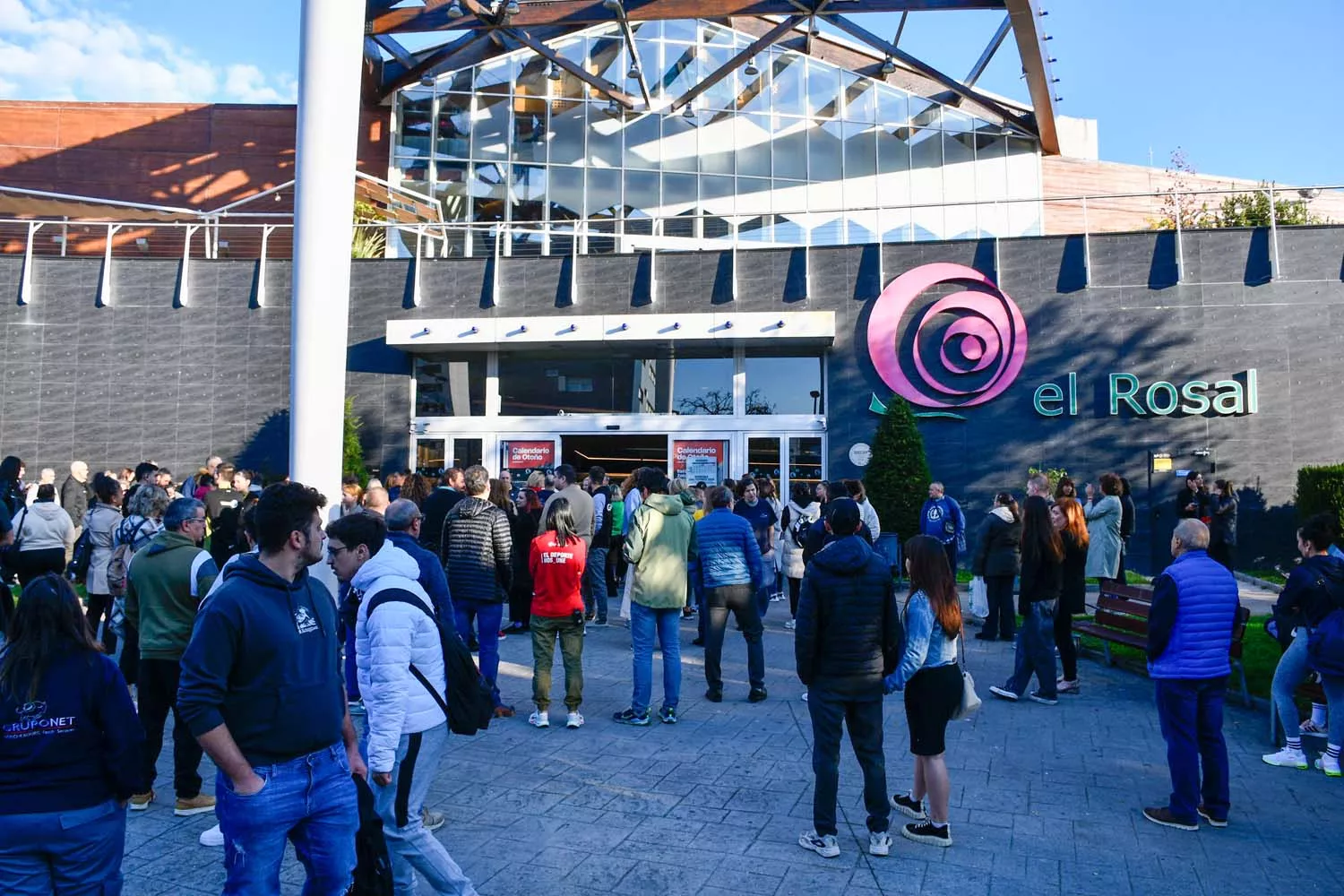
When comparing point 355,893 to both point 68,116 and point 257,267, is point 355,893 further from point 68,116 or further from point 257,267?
point 68,116

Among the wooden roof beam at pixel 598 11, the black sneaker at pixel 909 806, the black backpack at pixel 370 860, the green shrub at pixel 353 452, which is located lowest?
the black sneaker at pixel 909 806

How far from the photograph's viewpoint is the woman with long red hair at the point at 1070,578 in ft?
27.2

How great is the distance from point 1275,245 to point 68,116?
25.0 metres

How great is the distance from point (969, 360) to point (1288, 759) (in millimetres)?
10729

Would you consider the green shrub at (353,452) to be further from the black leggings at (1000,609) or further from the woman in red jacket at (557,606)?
the black leggings at (1000,609)

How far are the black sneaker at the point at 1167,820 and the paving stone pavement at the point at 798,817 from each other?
0.09 m

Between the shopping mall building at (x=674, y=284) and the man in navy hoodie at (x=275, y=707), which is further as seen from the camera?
the shopping mall building at (x=674, y=284)

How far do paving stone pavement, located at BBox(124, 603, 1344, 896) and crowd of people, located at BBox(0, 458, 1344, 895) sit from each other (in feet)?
0.72

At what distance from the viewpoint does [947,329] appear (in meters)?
16.7

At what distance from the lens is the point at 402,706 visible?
12.5ft

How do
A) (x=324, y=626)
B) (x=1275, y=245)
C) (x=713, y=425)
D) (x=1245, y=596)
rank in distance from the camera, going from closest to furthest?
1. (x=324, y=626)
2. (x=1245, y=596)
3. (x=1275, y=245)
4. (x=713, y=425)

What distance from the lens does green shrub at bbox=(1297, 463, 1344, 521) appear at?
1366cm

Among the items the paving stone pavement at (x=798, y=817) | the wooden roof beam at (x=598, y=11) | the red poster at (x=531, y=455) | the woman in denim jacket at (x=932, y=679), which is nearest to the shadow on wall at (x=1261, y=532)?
the paving stone pavement at (x=798, y=817)

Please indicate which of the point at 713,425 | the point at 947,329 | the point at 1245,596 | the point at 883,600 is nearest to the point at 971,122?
the point at 947,329
